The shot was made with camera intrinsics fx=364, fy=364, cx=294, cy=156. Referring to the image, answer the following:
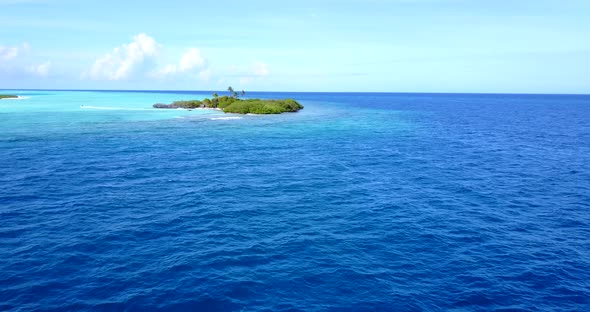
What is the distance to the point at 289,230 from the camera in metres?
30.5

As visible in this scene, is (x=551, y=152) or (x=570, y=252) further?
(x=551, y=152)

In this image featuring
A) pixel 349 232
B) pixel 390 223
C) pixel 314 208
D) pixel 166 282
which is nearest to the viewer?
pixel 166 282

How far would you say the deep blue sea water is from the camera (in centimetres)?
2173

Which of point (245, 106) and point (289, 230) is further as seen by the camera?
point (245, 106)

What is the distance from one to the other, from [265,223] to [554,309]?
20848mm

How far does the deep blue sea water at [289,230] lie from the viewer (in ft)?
71.3

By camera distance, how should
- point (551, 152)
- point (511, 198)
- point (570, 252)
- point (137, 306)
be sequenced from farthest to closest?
point (551, 152) < point (511, 198) < point (570, 252) < point (137, 306)

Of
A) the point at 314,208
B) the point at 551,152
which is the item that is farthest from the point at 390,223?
the point at 551,152

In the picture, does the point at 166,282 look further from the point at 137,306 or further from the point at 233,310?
the point at 233,310

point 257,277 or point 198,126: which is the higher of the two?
point 198,126

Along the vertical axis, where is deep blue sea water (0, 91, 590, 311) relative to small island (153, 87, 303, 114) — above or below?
below

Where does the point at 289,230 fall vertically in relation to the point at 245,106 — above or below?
below

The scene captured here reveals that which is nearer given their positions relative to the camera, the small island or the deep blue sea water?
the deep blue sea water

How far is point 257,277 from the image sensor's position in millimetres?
23500
